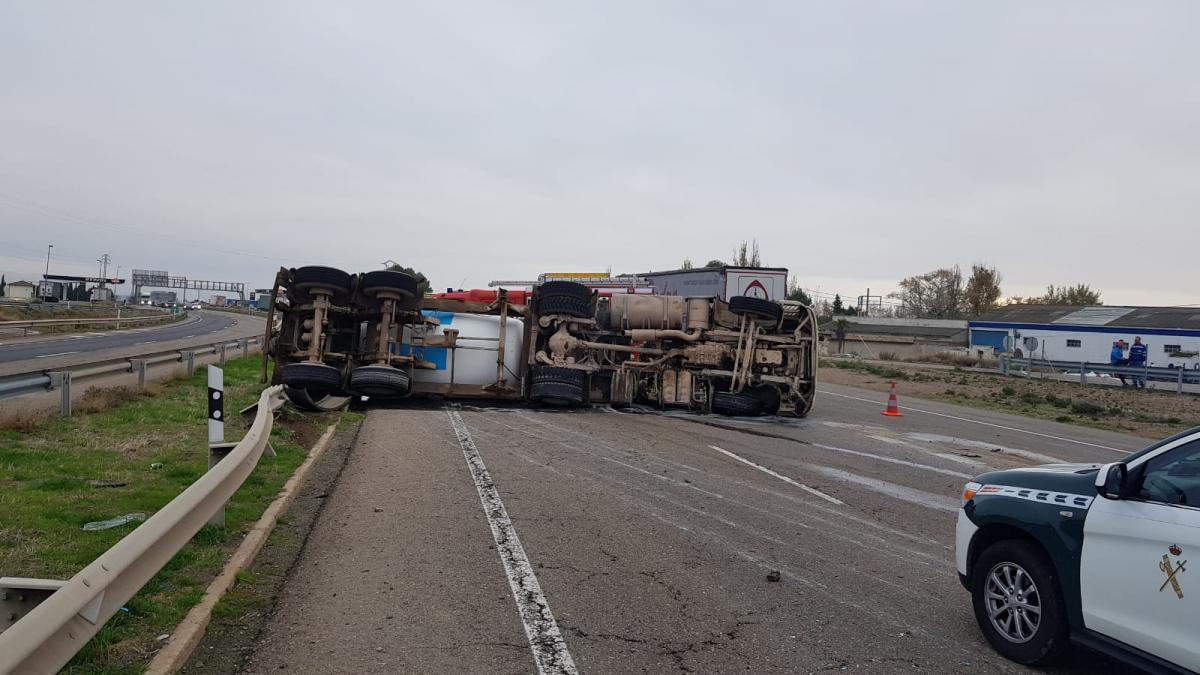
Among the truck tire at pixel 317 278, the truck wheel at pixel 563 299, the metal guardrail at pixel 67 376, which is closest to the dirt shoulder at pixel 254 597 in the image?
the metal guardrail at pixel 67 376

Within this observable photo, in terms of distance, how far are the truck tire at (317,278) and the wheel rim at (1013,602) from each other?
12.0m

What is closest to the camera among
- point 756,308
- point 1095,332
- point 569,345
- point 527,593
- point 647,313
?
point 527,593

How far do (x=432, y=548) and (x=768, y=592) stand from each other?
258 cm

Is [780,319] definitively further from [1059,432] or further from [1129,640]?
[1129,640]

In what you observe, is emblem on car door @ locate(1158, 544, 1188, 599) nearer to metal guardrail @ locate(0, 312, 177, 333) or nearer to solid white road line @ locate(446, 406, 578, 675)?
solid white road line @ locate(446, 406, 578, 675)

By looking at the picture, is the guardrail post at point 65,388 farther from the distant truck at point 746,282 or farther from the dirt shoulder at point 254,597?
the distant truck at point 746,282

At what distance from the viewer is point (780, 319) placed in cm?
1706

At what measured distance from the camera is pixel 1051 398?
82.5 feet

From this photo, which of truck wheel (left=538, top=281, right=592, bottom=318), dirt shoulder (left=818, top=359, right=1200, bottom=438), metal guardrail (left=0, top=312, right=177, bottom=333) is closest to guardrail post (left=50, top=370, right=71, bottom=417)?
truck wheel (left=538, top=281, right=592, bottom=318)

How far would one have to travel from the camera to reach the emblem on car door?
153 inches

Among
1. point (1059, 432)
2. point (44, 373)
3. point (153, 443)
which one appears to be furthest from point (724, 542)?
point (1059, 432)

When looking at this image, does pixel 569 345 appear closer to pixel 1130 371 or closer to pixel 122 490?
pixel 122 490

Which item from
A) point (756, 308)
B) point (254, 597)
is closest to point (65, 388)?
point (254, 597)

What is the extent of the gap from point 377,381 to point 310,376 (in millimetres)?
1143
